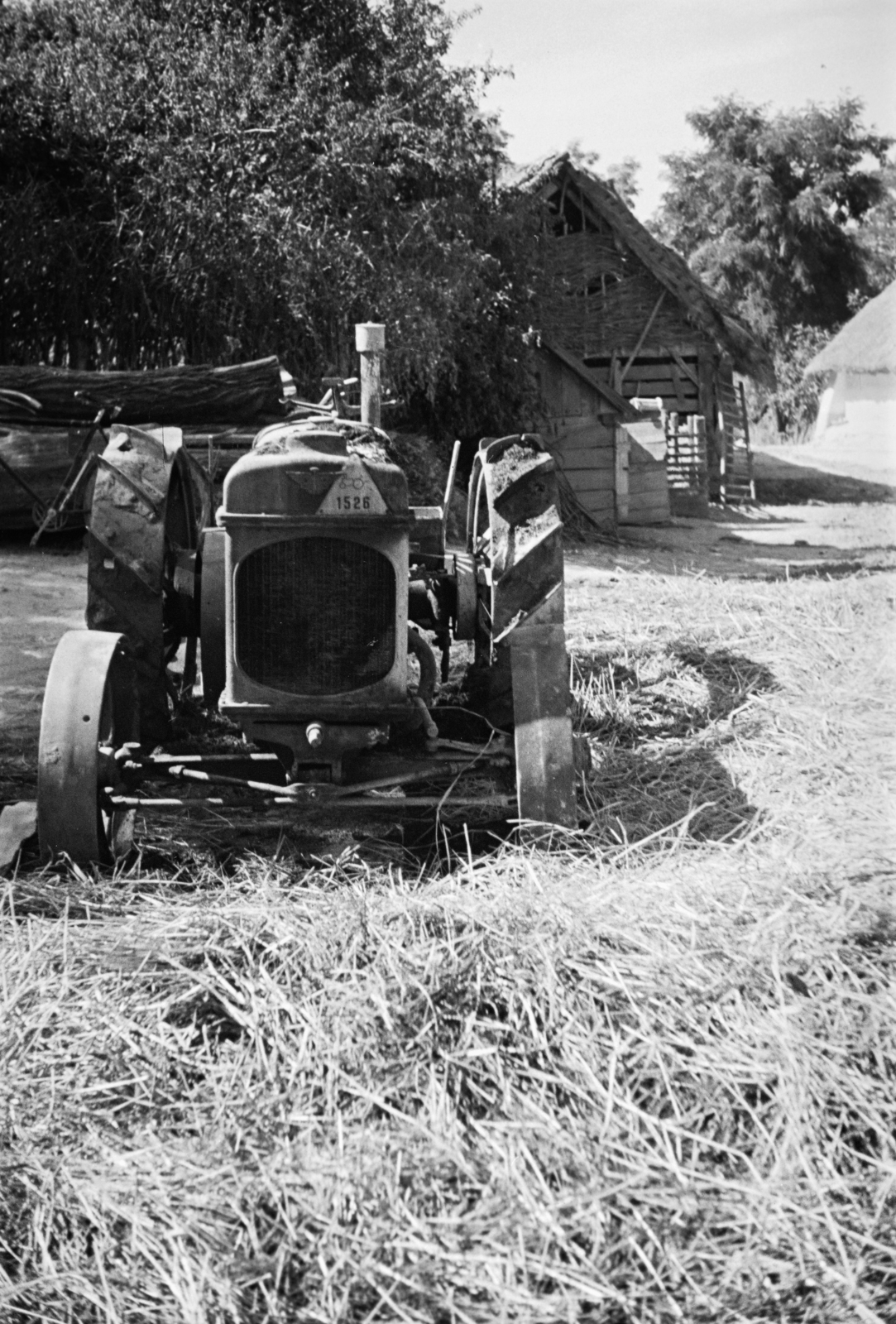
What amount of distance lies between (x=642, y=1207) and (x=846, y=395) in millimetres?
34984

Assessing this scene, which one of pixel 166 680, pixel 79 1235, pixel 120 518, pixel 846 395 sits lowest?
pixel 79 1235

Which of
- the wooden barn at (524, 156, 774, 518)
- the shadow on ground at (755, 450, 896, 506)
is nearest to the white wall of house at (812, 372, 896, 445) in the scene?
the shadow on ground at (755, 450, 896, 506)

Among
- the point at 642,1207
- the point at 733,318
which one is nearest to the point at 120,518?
the point at 642,1207

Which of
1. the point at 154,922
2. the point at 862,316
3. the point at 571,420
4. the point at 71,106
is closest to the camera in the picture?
the point at 154,922

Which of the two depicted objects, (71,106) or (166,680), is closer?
(166,680)

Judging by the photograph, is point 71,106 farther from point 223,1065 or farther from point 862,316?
point 862,316

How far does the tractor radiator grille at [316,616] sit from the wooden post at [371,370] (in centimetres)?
121

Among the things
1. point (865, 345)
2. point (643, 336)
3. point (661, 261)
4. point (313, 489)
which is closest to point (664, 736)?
point (313, 489)

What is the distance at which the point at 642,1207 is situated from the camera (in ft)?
7.37

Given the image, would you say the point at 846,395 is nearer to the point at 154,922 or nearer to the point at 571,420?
the point at 571,420

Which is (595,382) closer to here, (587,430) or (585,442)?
(587,430)

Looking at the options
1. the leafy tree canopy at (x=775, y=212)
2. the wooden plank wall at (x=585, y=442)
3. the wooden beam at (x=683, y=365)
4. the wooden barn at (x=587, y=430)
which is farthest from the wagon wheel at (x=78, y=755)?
the leafy tree canopy at (x=775, y=212)

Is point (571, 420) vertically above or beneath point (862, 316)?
beneath

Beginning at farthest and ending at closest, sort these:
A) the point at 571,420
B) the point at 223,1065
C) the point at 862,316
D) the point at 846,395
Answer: the point at 846,395
the point at 862,316
the point at 571,420
the point at 223,1065
